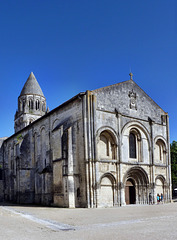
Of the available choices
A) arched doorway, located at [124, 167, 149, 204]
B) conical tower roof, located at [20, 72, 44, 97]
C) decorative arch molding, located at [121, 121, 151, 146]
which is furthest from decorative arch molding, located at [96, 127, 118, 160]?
conical tower roof, located at [20, 72, 44, 97]

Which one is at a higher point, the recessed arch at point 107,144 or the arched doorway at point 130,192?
the recessed arch at point 107,144

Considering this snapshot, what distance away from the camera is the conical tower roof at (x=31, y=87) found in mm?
49969

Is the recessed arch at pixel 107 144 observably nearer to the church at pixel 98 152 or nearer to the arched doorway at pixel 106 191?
the church at pixel 98 152

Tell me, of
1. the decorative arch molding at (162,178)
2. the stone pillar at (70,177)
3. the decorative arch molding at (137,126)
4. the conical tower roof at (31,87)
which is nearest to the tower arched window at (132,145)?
the decorative arch molding at (137,126)

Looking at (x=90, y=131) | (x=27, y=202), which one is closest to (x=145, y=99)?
(x=90, y=131)

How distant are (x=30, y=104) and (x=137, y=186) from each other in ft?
92.7

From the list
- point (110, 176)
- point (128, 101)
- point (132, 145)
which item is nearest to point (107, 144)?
point (110, 176)

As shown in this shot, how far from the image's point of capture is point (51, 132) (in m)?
29.2

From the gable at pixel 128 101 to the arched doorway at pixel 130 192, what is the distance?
653 cm

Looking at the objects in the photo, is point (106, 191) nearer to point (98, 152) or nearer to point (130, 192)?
point (98, 152)

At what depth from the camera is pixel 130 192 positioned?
27328mm

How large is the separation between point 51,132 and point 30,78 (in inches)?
992

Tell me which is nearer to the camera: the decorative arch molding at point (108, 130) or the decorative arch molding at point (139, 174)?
the decorative arch molding at point (108, 130)

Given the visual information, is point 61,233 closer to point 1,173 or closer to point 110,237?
point 110,237
